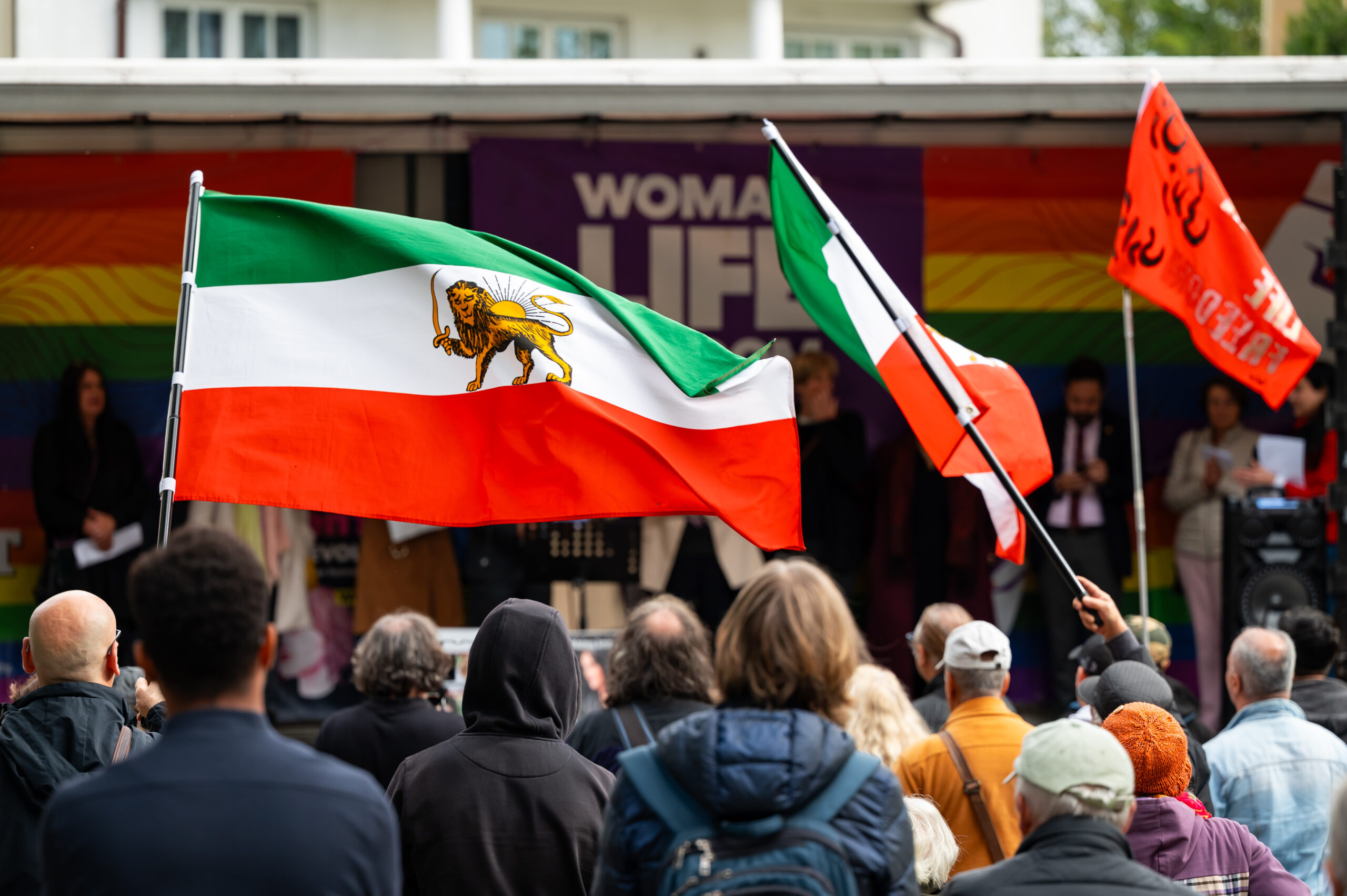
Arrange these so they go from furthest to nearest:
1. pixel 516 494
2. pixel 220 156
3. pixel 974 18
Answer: pixel 974 18 → pixel 220 156 → pixel 516 494

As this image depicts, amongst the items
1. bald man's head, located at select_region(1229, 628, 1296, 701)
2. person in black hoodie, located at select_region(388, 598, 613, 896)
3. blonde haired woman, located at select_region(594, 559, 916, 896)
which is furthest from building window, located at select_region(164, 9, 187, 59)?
blonde haired woman, located at select_region(594, 559, 916, 896)

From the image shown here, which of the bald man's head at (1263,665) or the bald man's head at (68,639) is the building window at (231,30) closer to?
the bald man's head at (68,639)

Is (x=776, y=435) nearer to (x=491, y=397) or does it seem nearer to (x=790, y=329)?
(x=491, y=397)

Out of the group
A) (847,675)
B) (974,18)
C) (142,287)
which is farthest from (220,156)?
(974,18)

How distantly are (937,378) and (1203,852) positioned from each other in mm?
1494

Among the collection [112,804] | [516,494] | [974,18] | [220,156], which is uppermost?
[974,18]

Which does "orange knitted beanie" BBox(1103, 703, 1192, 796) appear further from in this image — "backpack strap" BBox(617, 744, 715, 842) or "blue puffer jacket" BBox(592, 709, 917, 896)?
"backpack strap" BBox(617, 744, 715, 842)

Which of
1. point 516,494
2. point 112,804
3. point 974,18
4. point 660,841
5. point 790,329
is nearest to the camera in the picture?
point 112,804

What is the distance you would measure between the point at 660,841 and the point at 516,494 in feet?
6.00

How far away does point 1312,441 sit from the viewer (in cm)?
804

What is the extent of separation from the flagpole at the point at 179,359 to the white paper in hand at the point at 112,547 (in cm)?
407

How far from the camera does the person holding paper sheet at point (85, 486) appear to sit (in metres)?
7.44

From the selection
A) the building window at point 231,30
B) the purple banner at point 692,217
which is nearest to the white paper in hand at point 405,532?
the purple banner at point 692,217

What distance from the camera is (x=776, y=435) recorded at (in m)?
4.12
